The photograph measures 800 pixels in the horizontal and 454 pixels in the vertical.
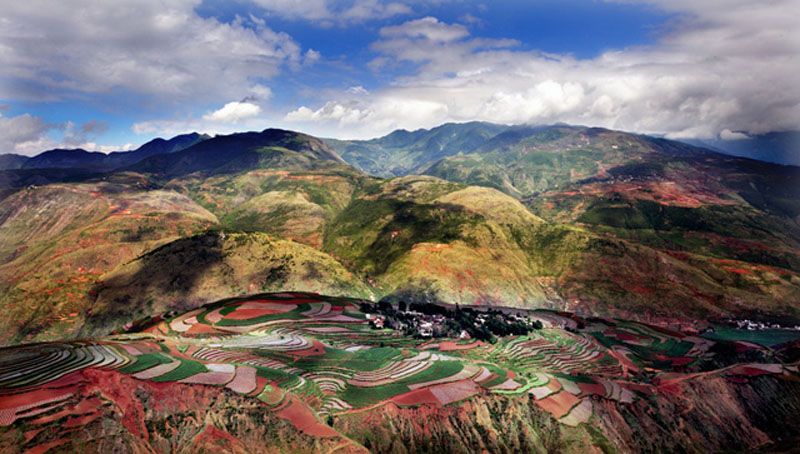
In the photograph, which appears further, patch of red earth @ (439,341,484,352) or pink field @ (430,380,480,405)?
patch of red earth @ (439,341,484,352)

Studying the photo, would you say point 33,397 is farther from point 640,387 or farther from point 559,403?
point 640,387

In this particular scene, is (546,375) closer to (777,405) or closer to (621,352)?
(621,352)

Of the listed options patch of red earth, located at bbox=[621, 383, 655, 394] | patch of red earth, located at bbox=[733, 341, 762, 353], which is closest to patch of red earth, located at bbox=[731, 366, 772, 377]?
patch of red earth, located at bbox=[733, 341, 762, 353]

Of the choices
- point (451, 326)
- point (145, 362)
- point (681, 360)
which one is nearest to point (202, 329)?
point (145, 362)

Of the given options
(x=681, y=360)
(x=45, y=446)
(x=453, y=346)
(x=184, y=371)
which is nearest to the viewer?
(x=45, y=446)

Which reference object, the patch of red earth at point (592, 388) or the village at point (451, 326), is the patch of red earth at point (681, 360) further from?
the patch of red earth at point (592, 388)

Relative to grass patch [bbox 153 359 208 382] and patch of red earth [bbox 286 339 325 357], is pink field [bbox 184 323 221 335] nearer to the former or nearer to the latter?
patch of red earth [bbox 286 339 325 357]
